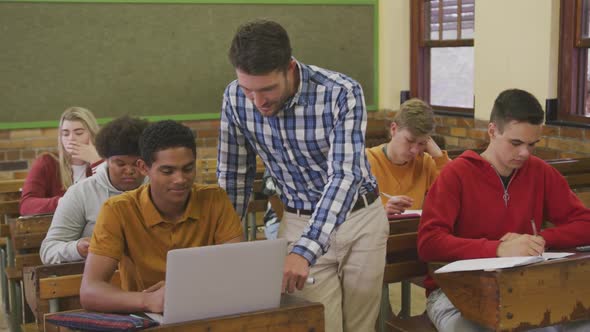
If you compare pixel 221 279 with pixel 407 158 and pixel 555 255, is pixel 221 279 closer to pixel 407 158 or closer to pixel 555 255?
pixel 555 255

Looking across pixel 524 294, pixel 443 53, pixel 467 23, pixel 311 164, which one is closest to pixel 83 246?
pixel 311 164

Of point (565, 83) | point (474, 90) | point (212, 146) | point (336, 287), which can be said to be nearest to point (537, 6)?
point (565, 83)

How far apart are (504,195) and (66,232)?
156cm

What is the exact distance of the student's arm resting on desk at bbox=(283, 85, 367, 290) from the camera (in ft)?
6.79

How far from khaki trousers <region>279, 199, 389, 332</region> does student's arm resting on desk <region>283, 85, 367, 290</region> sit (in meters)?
0.24

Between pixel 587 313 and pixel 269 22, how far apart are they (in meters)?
1.19

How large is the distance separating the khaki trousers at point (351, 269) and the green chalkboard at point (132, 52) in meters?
4.25

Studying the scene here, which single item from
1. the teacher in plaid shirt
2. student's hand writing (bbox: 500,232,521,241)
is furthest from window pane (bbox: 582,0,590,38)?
the teacher in plaid shirt

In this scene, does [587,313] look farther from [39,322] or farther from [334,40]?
[334,40]

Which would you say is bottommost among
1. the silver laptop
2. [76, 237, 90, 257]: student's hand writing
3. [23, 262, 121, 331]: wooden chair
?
[23, 262, 121, 331]: wooden chair

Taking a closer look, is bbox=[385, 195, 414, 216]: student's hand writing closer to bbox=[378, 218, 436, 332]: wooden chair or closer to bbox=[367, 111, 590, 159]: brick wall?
bbox=[378, 218, 436, 332]: wooden chair

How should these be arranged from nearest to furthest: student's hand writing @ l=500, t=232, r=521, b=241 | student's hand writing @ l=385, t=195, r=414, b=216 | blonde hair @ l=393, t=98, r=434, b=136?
student's hand writing @ l=500, t=232, r=521, b=241
student's hand writing @ l=385, t=195, r=414, b=216
blonde hair @ l=393, t=98, r=434, b=136

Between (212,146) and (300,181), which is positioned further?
(212,146)

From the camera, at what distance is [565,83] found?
5086mm
